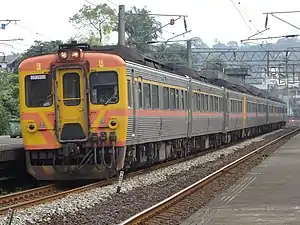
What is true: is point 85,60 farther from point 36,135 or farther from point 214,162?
point 214,162

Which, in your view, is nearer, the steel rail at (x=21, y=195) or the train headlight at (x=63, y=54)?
the steel rail at (x=21, y=195)

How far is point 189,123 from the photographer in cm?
2250


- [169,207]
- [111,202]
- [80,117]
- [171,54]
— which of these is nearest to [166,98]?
[80,117]

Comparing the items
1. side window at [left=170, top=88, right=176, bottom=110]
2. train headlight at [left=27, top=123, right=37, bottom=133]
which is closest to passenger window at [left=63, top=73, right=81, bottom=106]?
train headlight at [left=27, top=123, right=37, bottom=133]

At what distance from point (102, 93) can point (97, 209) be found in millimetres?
4211

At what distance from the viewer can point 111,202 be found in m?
11.7

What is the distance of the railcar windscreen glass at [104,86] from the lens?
569 inches

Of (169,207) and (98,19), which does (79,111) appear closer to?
(169,207)

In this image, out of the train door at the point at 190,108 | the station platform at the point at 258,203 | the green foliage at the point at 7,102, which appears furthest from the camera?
the green foliage at the point at 7,102

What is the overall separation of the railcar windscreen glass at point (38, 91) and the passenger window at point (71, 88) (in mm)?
346

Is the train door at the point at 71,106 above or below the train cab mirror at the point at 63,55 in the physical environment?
below

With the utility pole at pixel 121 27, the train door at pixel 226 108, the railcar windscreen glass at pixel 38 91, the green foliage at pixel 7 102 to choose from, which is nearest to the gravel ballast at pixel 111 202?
the railcar windscreen glass at pixel 38 91

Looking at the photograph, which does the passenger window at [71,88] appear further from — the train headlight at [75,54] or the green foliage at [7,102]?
the green foliage at [7,102]

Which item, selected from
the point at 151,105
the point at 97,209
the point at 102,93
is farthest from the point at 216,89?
the point at 97,209
